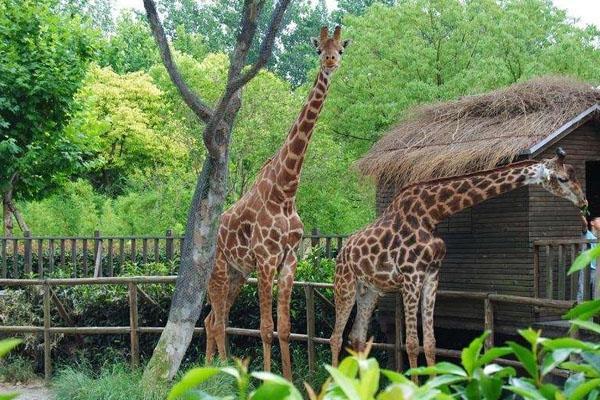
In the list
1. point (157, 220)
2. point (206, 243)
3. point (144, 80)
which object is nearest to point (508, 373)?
point (206, 243)

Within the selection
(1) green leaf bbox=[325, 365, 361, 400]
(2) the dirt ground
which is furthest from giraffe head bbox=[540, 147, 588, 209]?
(1) green leaf bbox=[325, 365, 361, 400]

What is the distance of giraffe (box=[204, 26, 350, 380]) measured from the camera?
9.63 meters

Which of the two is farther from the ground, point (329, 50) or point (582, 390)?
point (329, 50)

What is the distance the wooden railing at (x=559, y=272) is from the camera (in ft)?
30.0

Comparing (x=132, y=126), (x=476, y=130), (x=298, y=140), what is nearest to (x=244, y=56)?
(x=298, y=140)

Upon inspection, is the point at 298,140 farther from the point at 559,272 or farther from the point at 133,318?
the point at 133,318

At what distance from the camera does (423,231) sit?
954 centimetres

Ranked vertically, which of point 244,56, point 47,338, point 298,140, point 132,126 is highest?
point 132,126

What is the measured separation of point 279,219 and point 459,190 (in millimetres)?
1758

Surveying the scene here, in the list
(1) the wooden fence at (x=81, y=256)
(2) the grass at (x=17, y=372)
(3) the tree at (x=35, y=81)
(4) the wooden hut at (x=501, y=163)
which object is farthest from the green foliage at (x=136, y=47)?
(4) the wooden hut at (x=501, y=163)

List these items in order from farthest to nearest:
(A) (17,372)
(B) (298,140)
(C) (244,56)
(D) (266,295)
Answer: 1. (A) (17,372)
2. (D) (266,295)
3. (B) (298,140)
4. (C) (244,56)

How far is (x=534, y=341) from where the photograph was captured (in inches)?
66.1

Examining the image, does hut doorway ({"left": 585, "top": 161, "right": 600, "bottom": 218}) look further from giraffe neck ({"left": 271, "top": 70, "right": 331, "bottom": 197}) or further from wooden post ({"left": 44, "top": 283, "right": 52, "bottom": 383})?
wooden post ({"left": 44, "top": 283, "right": 52, "bottom": 383})

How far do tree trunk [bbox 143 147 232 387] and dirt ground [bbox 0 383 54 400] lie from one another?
154 centimetres
